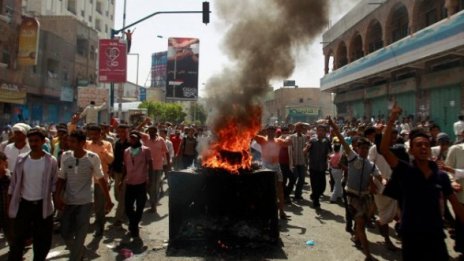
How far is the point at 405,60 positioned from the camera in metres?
18.5

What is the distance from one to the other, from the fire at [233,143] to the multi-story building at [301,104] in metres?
46.6

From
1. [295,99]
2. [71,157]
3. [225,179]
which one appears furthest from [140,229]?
[295,99]

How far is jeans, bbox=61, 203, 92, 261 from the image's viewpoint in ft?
14.8

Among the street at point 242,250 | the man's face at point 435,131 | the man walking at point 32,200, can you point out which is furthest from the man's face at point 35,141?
the man's face at point 435,131

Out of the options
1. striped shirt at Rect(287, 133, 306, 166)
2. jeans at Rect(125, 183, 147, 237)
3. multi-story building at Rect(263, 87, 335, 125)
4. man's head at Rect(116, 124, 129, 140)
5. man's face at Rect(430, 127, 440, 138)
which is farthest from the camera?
multi-story building at Rect(263, 87, 335, 125)

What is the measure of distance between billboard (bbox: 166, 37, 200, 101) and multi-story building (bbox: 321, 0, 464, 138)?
1066cm

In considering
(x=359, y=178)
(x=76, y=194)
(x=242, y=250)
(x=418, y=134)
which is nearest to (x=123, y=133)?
(x=76, y=194)

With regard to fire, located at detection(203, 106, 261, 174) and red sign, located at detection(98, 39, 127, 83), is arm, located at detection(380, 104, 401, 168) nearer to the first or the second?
fire, located at detection(203, 106, 261, 174)

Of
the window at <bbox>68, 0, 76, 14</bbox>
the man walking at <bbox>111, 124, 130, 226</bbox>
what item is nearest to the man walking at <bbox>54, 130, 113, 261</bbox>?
the man walking at <bbox>111, 124, 130, 226</bbox>

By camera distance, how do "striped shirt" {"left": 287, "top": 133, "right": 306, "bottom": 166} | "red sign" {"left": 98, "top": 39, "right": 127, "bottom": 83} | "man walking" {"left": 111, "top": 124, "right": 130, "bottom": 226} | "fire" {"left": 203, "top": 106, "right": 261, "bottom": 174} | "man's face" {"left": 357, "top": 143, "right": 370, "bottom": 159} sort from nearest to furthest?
"man's face" {"left": 357, "top": 143, "right": 370, "bottom": 159} → "fire" {"left": 203, "top": 106, "right": 261, "bottom": 174} → "man walking" {"left": 111, "top": 124, "right": 130, "bottom": 226} → "striped shirt" {"left": 287, "top": 133, "right": 306, "bottom": 166} → "red sign" {"left": 98, "top": 39, "right": 127, "bottom": 83}

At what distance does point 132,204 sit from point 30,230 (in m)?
2.01

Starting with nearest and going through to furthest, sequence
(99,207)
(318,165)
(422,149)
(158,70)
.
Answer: (422,149) < (99,207) < (318,165) < (158,70)

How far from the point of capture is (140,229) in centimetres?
661

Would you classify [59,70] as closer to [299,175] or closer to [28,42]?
[28,42]
